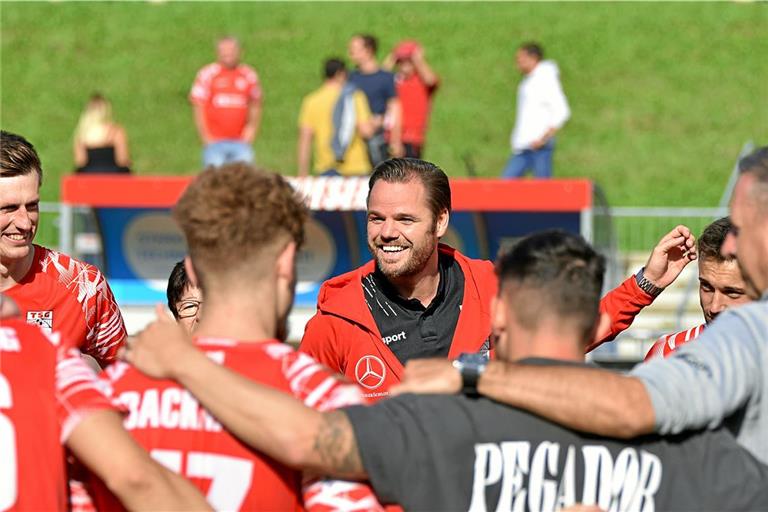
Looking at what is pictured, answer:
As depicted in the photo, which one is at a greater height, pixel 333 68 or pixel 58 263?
pixel 333 68

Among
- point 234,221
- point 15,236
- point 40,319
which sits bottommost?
point 40,319

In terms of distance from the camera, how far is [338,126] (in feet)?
50.8

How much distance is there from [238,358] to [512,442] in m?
0.80

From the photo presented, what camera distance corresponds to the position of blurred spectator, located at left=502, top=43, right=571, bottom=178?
51.6 feet

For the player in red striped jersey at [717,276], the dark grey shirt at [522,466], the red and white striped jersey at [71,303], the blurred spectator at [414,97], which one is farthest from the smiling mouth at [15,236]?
the blurred spectator at [414,97]

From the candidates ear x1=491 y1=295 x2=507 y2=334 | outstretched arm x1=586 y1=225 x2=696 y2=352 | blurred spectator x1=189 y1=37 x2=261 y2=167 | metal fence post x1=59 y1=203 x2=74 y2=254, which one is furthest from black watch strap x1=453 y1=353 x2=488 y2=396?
blurred spectator x1=189 y1=37 x2=261 y2=167

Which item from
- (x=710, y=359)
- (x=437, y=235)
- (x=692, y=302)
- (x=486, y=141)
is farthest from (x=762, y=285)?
(x=486, y=141)

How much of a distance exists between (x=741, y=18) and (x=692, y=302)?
55.5 ft

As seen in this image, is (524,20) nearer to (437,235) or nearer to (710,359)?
(437,235)

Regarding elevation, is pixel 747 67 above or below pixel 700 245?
above

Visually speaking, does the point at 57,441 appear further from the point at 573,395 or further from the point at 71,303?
the point at 71,303

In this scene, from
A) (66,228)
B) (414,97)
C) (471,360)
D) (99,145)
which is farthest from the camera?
(414,97)

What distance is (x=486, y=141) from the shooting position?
87.9 feet

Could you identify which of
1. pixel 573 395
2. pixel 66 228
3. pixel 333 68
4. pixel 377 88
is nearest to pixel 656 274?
pixel 573 395
